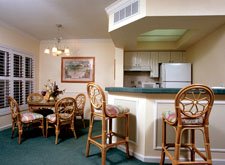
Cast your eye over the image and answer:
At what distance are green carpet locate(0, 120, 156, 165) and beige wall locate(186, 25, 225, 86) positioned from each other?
213 cm

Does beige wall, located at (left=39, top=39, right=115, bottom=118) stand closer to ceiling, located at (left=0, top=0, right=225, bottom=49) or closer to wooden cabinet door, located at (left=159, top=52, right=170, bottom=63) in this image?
ceiling, located at (left=0, top=0, right=225, bottom=49)

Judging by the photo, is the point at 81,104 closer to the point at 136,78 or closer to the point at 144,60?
the point at 136,78

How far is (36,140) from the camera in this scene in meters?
3.12

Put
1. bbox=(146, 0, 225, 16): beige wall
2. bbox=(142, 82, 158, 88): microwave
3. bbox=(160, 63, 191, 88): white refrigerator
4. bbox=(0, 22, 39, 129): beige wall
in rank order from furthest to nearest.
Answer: bbox=(142, 82, 158, 88): microwave → bbox=(160, 63, 191, 88): white refrigerator → bbox=(0, 22, 39, 129): beige wall → bbox=(146, 0, 225, 16): beige wall

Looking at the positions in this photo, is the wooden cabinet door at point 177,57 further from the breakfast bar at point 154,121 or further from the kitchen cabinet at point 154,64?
the breakfast bar at point 154,121

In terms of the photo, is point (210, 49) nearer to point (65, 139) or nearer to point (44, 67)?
point (65, 139)

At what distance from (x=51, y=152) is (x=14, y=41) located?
3.20 m

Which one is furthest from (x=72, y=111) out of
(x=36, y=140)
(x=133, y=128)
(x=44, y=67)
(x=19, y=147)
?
(x=44, y=67)

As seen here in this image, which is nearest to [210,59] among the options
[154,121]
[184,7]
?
[184,7]

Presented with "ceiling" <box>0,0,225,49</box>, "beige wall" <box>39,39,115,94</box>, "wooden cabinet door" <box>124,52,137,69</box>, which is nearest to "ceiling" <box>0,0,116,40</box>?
"ceiling" <box>0,0,225,49</box>

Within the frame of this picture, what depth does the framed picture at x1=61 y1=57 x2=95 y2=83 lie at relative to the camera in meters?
5.21

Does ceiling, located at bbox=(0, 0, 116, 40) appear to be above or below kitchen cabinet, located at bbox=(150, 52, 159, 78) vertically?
above

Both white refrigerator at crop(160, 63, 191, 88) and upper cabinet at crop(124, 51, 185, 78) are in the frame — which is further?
upper cabinet at crop(124, 51, 185, 78)

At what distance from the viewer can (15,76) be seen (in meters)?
4.34
